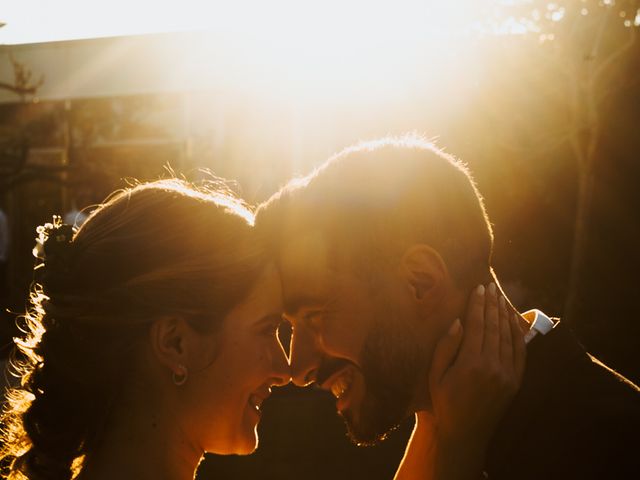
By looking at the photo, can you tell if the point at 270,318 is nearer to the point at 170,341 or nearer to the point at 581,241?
the point at 170,341

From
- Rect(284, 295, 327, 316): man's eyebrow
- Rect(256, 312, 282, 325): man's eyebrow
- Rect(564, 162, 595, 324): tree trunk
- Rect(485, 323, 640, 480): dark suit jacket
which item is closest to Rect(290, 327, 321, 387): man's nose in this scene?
Rect(284, 295, 327, 316): man's eyebrow

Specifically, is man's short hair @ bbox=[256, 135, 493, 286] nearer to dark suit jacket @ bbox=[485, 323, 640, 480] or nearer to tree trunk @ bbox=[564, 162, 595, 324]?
dark suit jacket @ bbox=[485, 323, 640, 480]

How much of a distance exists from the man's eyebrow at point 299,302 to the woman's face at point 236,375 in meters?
0.11

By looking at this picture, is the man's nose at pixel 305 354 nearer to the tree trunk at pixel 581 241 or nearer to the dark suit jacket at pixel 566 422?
the dark suit jacket at pixel 566 422

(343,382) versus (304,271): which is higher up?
(304,271)

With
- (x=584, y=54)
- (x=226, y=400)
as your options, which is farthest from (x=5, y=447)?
(x=584, y=54)

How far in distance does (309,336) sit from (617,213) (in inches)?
276

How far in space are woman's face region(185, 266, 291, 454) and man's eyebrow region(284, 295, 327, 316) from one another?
0.36 ft

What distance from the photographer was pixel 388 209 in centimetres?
231

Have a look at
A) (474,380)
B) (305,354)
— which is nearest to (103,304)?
(305,354)

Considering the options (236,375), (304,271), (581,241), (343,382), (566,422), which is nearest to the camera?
(566,422)

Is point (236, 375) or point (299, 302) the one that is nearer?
point (236, 375)

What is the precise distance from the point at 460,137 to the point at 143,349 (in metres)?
7.57

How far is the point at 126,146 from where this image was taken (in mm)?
15234
